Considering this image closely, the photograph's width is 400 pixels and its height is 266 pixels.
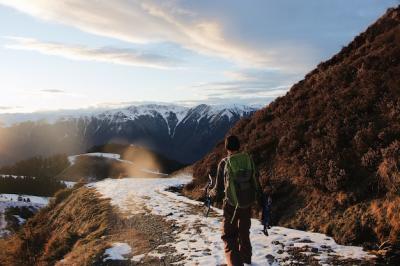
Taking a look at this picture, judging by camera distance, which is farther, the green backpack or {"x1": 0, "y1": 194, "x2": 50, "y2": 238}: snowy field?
{"x1": 0, "y1": 194, "x2": 50, "y2": 238}: snowy field

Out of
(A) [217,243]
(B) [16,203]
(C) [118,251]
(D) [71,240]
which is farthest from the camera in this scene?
(B) [16,203]

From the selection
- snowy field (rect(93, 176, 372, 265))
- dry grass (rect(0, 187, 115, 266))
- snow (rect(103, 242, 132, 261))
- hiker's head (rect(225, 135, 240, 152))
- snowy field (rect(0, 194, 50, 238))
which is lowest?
snowy field (rect(0, 194, 50, 238))

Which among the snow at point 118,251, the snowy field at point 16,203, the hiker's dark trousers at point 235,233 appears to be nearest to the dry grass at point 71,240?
the snow at point 118,251

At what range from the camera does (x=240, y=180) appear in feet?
33.1

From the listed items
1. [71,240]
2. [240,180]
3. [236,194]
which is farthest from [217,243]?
[71,240]

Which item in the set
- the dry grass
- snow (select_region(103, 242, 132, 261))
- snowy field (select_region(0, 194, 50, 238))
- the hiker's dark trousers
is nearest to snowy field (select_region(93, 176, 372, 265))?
snow (select_region(103, 242, 132, 261))

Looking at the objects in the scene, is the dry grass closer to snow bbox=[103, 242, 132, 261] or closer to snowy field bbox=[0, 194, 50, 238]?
snow bbox=[103, 242, 132, 261]

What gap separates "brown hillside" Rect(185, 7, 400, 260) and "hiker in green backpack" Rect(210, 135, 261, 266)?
3870 mm

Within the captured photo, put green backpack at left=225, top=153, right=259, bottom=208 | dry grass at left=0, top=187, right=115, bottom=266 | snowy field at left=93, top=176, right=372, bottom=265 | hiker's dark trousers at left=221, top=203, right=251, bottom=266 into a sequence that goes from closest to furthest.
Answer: green backpack at left=225, top=153, right=259, bottom=208
hiker's dark trousers at left=221, top=203, right=251, bottom=266
snowy field at left=93, top=176, right=372, bottom=265
dry grass at left=0, top=187, right=115, bottom=266

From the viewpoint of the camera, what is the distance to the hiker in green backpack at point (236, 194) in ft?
33.1

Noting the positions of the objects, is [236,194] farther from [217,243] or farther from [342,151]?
[342,151]

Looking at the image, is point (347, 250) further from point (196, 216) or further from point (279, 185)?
point (196, 216)

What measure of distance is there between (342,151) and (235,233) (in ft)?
24.1

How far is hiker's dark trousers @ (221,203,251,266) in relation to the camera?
10.5m
